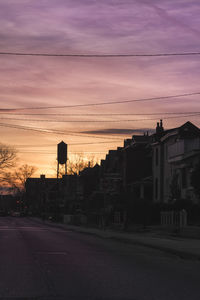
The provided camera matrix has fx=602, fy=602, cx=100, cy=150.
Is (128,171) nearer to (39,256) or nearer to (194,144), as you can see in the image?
(194,144)

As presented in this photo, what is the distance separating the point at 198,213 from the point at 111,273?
28.7 meters

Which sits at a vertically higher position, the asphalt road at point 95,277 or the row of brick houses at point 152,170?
the row of brick houses at point 152,170

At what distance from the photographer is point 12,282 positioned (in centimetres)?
1288

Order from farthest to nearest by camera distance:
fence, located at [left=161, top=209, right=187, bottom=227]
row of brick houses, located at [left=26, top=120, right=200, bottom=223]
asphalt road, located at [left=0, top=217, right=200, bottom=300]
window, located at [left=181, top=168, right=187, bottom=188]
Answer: window, located at [left=181, top=168, right=187, bottom=188] < row of brick houses, located at [left=26, top=120, right=200, bottom=223] < fence, located at [left=161, top=209, right=187, bottom=227] < asphalt road, located at [left=0, top=217, right=200, bottom=300]

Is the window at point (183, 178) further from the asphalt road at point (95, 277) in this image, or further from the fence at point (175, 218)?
the asphalt road at point (95, 277)

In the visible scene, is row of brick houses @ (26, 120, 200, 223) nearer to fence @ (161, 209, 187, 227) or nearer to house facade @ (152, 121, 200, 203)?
house facade @ (152, 121, 200, 203)

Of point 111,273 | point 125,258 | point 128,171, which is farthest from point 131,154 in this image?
point 111,273

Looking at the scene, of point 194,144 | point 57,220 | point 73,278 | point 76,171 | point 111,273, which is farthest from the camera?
point 76,171

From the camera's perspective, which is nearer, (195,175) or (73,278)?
(73,278)

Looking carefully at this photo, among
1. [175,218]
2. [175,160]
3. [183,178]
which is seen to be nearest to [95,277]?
[175,218]

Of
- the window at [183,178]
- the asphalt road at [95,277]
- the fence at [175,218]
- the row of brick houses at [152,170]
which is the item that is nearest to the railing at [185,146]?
the row of brick houses at [152,170]

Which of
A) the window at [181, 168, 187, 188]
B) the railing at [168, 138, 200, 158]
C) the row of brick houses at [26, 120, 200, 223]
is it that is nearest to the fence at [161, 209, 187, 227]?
the row of brick houses at [26, 120, 200, 223]

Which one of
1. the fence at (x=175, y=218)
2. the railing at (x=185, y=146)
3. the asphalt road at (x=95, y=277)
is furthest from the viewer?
the railing at (x=185, y=146)

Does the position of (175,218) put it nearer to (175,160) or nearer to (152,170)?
(175,160)
